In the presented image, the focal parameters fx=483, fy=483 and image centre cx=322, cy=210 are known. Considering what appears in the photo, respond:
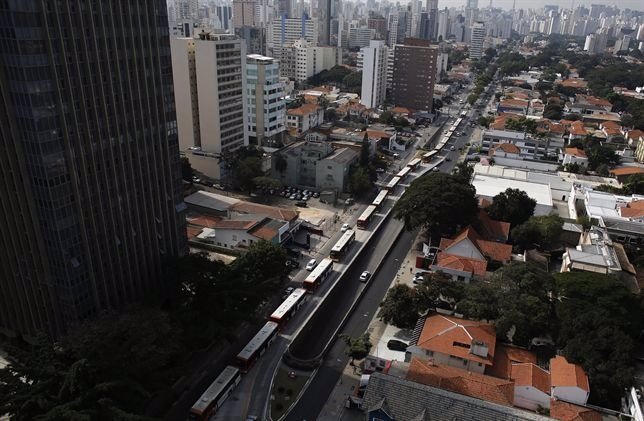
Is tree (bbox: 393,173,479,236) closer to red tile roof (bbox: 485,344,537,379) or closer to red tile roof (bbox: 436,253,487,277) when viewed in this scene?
red tile roof (bbox: 436,253,487,277)

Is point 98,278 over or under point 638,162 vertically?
over

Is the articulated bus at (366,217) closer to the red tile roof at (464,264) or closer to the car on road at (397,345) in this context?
the red tile roof at (464,264)

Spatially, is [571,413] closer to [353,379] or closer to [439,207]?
[353,379]

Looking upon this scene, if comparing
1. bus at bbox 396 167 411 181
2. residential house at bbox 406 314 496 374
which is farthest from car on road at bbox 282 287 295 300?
bus at bbox 396 167 411 181

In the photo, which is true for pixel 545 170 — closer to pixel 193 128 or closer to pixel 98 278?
pixel 193 128

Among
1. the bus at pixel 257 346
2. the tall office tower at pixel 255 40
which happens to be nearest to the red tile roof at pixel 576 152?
the bus at pixel 257 346

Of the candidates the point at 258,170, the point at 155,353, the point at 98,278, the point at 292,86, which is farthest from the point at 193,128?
the point at 292,86

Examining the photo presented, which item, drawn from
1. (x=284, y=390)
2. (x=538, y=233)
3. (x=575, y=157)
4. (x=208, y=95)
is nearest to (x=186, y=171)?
(x=208, y=95)
